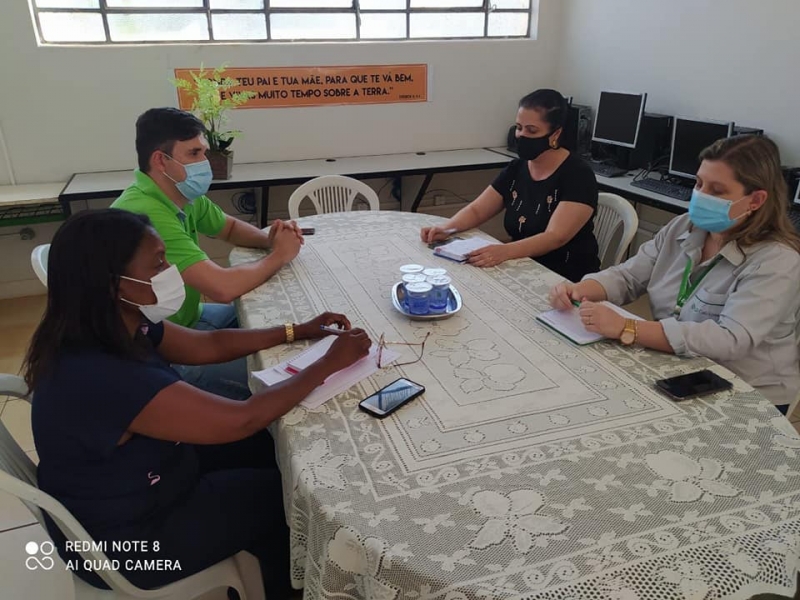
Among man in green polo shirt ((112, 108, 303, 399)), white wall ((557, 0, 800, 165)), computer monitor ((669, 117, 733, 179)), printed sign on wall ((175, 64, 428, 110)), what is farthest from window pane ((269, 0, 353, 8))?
computer monitor ((669, 117, 733, 179))

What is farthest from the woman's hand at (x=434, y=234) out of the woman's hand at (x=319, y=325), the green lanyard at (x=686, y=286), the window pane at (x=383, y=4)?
the window pane at (x=383, y=4)

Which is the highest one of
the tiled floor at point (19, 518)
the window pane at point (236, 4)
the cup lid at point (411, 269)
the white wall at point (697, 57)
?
the window pane at point (236, 4)

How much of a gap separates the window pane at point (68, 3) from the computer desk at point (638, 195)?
3127mm

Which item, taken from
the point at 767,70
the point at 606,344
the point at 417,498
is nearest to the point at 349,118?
the point at 767,70

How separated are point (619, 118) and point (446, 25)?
1435 mm

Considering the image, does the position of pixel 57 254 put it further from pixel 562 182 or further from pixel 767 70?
pixel 767 70

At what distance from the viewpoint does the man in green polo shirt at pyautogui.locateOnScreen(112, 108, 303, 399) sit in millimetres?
1821

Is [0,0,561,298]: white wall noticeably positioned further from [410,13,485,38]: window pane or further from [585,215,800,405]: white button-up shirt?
[585,215,800,405]: white button-up shirt

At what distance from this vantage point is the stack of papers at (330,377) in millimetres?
1261

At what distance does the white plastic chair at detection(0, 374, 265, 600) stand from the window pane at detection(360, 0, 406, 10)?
3.43m

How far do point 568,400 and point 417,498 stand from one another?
44cm

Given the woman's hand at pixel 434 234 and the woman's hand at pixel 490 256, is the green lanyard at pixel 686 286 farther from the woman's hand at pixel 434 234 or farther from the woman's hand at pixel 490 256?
the woman's hand at pixel 434 234

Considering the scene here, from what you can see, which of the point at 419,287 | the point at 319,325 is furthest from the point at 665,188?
the point at 319,325

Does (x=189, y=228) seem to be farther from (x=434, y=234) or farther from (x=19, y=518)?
(x=19, y=518)
